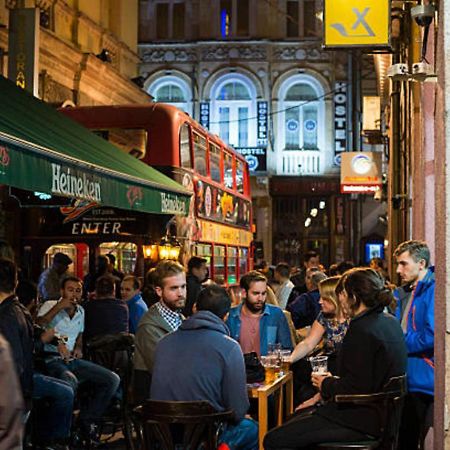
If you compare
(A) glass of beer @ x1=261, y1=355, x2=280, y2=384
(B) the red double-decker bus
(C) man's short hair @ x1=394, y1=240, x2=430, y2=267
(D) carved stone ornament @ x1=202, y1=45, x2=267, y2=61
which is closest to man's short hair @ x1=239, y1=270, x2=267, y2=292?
(A) glass of beer @ x1=261, y1=355, x2=280, y2=384

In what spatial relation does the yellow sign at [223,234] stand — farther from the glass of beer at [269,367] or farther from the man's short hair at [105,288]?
the glass of beer at [269,367]

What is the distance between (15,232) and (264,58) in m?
28.3

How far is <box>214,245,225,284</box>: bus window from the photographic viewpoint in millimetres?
19461

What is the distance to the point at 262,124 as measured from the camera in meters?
43.0

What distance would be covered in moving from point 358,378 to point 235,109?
1466 inches

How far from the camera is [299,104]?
1715 inches

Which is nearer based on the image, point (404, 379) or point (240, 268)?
point (404, 379)

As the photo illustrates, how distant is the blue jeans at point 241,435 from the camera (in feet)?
23.5

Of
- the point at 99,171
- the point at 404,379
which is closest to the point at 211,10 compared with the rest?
the point at 99,171

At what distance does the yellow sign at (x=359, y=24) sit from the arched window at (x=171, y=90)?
33198 millimetres

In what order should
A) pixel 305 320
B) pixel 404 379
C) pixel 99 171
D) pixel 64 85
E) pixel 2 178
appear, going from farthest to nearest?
pixel 64 85 → pixel 305 320 → pixel 99 171 → pixel 2 178 → pixel 404 379

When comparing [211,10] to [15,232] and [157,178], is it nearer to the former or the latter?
[15,232]

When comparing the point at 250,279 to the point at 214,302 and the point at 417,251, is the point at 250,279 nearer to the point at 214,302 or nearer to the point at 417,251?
the point at 417,251

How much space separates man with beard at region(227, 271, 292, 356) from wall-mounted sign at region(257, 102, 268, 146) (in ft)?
111
